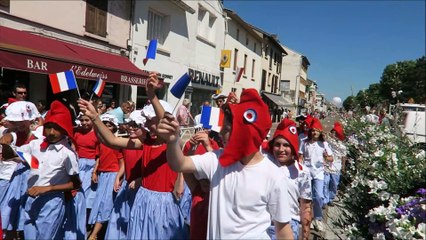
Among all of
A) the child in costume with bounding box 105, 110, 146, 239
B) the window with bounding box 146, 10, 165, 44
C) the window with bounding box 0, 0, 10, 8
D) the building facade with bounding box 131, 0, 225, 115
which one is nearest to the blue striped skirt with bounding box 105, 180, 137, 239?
the child in costume with bounding box 105, 110, 146, 239

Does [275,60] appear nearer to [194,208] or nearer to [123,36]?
[123,36]

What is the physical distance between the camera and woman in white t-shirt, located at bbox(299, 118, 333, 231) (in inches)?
229

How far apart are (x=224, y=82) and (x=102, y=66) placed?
13.7 meters

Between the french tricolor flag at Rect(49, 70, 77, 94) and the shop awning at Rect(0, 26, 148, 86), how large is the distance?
185 inches

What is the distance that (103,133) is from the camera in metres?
3.04

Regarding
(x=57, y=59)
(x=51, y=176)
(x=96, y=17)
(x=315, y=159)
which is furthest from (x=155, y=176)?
(x=96, y=17)

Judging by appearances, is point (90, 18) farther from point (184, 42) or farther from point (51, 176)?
point (51, 176)

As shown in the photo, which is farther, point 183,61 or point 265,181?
point 183,61

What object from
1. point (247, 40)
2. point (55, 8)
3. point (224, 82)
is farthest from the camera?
point (247, 40)

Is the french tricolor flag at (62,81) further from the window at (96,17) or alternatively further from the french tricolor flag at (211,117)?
the window at (96,17)

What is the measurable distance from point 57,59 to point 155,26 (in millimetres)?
7480

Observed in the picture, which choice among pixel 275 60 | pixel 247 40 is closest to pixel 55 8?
pixel 247 40

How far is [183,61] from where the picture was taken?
17.6 meters

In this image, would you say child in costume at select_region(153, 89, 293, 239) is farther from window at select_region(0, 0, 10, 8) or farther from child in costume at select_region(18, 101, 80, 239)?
window at select_region(0, 0, 10, 8)
